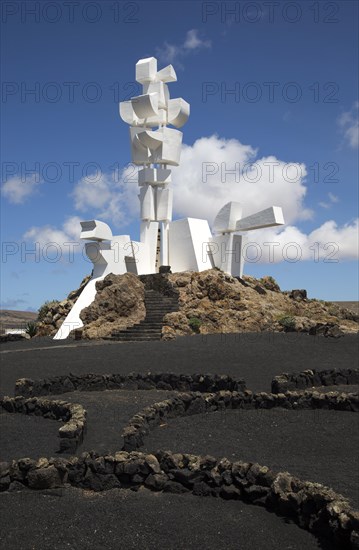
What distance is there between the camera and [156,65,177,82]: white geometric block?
3148 centimetres

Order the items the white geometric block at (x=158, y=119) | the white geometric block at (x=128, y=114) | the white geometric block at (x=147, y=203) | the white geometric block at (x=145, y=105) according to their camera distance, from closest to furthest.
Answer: the white geometric block at (x=145, y=105), the white geometric block at (x=147, y=203), the white geometric block at (x=158, y=119), the white geometric block at (x=128, y=114)

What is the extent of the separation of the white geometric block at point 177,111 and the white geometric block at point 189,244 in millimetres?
5970

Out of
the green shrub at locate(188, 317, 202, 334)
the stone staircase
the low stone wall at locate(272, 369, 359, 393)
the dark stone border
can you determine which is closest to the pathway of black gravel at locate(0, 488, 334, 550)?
the low stone wall at locate(272, 369, 359, 393)

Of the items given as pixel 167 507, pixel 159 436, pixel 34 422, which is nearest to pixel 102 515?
pixel 167 507

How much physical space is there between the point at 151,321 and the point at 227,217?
770 centimetres

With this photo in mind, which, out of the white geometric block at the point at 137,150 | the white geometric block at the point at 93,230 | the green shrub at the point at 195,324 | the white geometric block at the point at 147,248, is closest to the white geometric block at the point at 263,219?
the white geometric block at the point at 147,248

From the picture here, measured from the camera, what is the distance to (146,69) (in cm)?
3167

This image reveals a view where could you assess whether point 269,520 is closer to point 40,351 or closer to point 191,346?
point 191,346

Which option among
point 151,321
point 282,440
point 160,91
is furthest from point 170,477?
point 160,91

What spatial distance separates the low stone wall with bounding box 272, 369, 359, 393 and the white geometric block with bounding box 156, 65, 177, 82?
22.7 metres

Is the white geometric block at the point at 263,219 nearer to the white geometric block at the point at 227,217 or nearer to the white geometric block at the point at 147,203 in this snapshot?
the white geometric block at the point at 227,217

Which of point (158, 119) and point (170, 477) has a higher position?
point (158, 119)

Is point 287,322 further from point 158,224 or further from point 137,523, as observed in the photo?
point 137,523

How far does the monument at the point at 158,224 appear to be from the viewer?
29.5 meters
